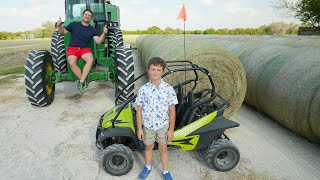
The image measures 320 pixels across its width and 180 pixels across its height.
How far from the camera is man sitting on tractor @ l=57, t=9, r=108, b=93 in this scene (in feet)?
21.4

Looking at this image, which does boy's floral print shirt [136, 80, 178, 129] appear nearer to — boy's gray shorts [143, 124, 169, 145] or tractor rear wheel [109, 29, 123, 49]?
boy's gray shorts [143, 124, 169, 145]

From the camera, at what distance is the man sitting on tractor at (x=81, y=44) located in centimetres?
653

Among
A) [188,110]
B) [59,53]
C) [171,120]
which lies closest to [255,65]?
[188,110]

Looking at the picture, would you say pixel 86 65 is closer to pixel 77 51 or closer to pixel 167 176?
pixel 77 51

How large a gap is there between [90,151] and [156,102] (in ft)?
5.45

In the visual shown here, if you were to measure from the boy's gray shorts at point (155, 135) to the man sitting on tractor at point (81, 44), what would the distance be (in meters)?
3.28

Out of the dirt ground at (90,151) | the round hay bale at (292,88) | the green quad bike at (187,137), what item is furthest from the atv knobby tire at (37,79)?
the round hay bale at (292,88)

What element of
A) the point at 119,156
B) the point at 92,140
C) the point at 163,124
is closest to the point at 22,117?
the point at 92,140

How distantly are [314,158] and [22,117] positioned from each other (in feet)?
17.9

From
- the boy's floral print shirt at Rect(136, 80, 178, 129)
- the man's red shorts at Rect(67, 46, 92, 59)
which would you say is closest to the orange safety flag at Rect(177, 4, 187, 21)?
the boy's floral print shirt at Rect(136, 80, 178, 129)

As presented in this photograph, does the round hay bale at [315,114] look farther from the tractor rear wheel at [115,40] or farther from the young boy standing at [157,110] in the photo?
the tractor rear wheel at [115,40]

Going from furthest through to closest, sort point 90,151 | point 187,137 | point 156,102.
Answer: point 90,151
point 187,137
point 156,102

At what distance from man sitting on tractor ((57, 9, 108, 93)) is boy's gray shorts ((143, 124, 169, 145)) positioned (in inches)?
129

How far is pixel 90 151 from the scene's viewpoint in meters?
4.66
